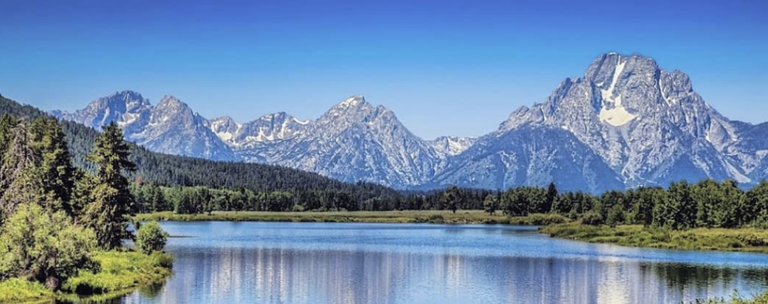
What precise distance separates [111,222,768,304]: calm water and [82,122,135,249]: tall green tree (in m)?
8.01

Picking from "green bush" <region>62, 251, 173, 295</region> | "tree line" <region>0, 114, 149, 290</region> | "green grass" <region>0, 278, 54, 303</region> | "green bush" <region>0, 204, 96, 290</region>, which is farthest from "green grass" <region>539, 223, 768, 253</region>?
"green grass" <region>0, 278, 54, 303</region>

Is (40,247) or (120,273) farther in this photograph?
(120,273)

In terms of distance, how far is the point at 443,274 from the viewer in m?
98.3

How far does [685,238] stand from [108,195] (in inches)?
4181

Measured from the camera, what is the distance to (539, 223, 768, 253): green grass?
5802 inches

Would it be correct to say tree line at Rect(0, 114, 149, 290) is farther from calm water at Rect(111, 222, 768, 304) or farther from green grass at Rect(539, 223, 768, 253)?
green grass at Rect(539, 223, 768, 253)

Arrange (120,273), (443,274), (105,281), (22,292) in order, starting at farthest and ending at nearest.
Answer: (443,274), (120,273), (105,281), (22,292)

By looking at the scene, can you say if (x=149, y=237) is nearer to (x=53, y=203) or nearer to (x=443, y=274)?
(x=53, y=203)

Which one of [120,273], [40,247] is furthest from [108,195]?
[40,247]

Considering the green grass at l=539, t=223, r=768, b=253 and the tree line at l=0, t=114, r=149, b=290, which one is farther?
the green grass at l=539, t=223, r=768, b=253

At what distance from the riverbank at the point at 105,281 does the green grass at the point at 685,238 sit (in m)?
94.2

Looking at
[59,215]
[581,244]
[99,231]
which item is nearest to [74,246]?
[59,215]

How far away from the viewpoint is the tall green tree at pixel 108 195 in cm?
9000

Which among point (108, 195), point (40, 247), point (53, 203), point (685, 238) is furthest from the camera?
point (685, 238)
